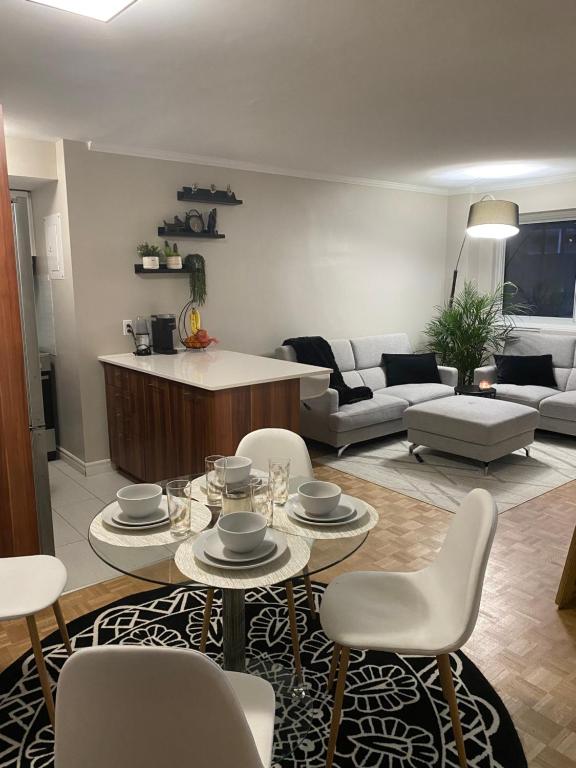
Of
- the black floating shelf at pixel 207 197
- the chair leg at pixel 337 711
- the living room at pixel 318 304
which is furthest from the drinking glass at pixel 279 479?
the black floating shelf at pixel 207 197

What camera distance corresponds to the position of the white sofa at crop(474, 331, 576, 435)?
16.5 feet

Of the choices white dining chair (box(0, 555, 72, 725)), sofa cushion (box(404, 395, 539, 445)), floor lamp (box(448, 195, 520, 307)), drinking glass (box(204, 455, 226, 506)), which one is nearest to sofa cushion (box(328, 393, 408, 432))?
sofa cushion (box(404, 395, 539, 445))

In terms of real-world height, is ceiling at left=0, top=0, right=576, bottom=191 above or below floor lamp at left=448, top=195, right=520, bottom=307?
above

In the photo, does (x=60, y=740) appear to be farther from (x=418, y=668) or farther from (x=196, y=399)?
(x=196, y=399)

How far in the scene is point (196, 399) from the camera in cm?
345

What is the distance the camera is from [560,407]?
5020 mm

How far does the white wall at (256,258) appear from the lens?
169 inches

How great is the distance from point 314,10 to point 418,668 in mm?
2490

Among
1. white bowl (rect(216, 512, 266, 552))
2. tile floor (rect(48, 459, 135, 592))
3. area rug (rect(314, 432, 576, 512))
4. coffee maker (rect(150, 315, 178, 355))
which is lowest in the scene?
tile floor (rect(48, 459, 135, 592))

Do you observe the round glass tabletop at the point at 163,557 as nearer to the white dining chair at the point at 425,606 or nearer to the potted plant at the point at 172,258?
the white dining chair at the point at 425,606

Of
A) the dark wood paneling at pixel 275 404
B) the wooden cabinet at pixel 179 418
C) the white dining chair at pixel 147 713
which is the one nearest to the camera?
the white dining chair at pixel 147 713

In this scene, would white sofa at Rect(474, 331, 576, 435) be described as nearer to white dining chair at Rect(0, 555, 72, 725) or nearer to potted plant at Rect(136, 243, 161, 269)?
potted plant at Rect(136, 243, 161, 269)

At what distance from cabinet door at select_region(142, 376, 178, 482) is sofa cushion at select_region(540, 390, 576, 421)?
326 centimetres

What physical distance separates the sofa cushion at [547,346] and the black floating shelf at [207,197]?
3168 mm
